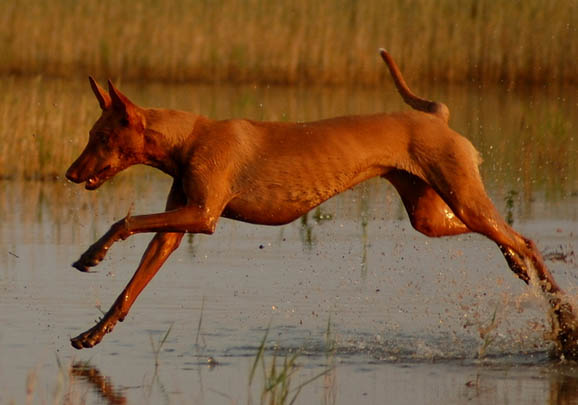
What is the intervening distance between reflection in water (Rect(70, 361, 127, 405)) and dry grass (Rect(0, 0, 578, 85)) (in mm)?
15251

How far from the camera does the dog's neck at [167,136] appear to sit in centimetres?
902

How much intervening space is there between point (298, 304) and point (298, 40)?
13.6 meters

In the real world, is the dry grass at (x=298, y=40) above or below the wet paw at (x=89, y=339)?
above

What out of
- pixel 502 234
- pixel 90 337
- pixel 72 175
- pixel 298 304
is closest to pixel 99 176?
pixel 72 175

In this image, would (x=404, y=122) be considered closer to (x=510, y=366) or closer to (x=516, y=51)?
(x=510, y=366)

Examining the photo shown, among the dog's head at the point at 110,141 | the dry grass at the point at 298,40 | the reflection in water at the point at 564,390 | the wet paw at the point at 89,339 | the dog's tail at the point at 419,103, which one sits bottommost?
the reflection in water at the point at 564,390

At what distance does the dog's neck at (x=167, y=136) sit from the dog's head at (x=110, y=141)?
0.06 m

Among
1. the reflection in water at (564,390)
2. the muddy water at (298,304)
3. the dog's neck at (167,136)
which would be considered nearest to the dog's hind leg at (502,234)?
the muddy water at (298,304)

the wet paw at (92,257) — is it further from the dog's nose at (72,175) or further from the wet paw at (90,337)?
the dog's nose at (72,175)

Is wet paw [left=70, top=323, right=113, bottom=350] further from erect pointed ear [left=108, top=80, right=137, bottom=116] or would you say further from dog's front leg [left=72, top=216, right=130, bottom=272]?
erect pointed ear [left=108, top=80, right=137, bottom=116]

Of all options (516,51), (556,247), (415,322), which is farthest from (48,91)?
(415,322)

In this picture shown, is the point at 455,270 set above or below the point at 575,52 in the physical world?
below

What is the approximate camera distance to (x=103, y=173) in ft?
29.7

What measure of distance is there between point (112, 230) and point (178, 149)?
24.8 inches
